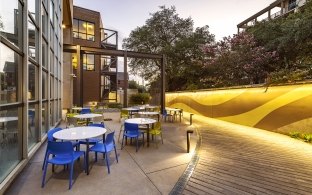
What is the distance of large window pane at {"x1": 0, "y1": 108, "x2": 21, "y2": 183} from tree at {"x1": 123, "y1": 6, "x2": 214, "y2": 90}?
1581cm

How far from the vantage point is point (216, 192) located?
9.93 ft

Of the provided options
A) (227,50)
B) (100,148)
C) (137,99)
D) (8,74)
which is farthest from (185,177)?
(137,99)

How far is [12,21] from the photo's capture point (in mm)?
3465

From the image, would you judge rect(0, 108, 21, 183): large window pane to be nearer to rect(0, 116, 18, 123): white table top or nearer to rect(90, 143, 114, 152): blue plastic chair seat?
rect(0, 116, 18, 123): white table top

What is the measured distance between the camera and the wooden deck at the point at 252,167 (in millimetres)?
3158

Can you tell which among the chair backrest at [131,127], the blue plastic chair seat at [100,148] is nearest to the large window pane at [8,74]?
the blue plastic chair seat at [100,148]

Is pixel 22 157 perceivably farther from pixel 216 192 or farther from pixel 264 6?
pixel 264 6

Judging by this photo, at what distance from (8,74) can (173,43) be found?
59.2ft

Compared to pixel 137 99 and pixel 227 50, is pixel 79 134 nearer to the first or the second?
pixel 227 50

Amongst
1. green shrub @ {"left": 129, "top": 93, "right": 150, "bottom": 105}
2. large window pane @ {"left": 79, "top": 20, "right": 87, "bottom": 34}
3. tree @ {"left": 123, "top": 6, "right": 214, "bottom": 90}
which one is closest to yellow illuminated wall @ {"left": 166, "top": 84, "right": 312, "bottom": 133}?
tree @ {"left": 123, "top": 6, "right": 214, "bottom": 90}

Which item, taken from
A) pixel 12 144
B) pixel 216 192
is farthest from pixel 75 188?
pixel 216 192

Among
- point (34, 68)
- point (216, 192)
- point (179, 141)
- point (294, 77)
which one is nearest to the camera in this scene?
point (216, 192)

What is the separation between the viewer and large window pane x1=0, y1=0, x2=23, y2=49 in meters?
3.08

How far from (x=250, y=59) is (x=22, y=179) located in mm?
12005
